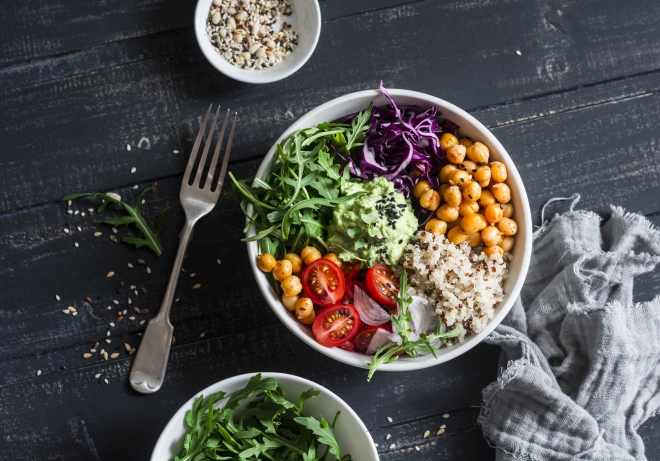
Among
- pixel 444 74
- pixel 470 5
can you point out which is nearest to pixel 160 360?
pixel 444 74

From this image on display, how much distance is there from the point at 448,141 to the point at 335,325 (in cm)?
64

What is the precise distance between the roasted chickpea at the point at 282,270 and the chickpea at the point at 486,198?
23.7 inches

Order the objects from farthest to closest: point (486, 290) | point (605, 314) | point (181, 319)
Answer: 1. point (181, 319)
2. point (605, 314)
3. point (486, 290)

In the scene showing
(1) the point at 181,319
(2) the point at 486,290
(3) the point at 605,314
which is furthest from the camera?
(1) the point at 181,319

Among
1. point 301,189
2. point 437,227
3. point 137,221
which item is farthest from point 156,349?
point 437,227

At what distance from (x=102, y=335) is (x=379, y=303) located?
0.95 meters

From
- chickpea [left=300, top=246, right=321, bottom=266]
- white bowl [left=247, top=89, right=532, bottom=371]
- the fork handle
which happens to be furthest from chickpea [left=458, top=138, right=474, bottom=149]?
the fork handle

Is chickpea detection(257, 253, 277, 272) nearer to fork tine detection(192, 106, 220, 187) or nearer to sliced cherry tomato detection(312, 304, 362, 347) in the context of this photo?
sliced cherry tomato detection(312, 304, 362, 347)

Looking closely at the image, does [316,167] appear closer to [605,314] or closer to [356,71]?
[356,71]

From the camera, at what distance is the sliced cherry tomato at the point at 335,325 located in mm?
1696

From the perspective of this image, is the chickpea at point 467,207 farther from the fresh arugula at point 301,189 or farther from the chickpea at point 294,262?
the chickpea at point 294,262

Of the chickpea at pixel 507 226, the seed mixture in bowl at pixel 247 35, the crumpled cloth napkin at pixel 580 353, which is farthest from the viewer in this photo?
the seed mixture in bowl at pixel 247 35

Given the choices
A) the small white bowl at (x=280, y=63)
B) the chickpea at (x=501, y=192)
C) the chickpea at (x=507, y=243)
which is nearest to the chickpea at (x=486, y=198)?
the chickpea at (x=501, y=192)

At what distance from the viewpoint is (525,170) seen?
6.63ft
